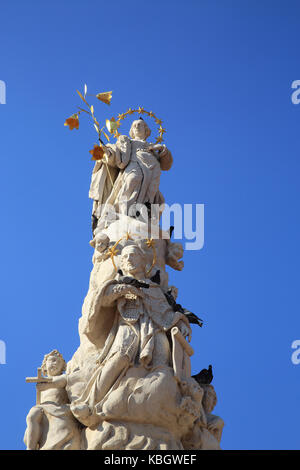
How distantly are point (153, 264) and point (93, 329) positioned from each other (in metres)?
1.55

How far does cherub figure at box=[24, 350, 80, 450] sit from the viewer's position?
532 inches

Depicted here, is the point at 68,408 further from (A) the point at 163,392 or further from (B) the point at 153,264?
(B) the point at 153,264

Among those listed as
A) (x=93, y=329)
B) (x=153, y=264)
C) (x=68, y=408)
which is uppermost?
(x=153, y=264)

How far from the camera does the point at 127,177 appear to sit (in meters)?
16.7

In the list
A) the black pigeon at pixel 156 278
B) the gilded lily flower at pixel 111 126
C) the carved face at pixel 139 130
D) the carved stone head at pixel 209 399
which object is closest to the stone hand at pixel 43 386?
the black pigeon at pixel 156 278

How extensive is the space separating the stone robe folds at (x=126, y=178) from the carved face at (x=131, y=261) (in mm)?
1732

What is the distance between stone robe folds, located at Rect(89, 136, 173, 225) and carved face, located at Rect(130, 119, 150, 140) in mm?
329

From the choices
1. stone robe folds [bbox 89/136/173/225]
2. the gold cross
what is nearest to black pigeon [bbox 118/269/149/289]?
the gold cross

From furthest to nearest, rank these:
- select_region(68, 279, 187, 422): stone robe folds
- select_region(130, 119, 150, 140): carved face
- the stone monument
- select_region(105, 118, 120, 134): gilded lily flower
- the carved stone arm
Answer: select_region(130, 119, 150, 140): carved face
select_region(105, 118, 120, 134): gilded lily flower
the carved stone arm
select_region(68, 279, 187, 422): stone robe folds
the stone monument

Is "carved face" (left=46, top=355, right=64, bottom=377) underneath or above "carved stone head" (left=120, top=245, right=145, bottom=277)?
underneath

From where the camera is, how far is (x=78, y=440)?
13562 millimetres

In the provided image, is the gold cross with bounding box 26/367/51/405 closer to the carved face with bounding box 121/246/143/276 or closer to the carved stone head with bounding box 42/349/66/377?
Result: the carved stone head with bounding box 42/349/66/377
